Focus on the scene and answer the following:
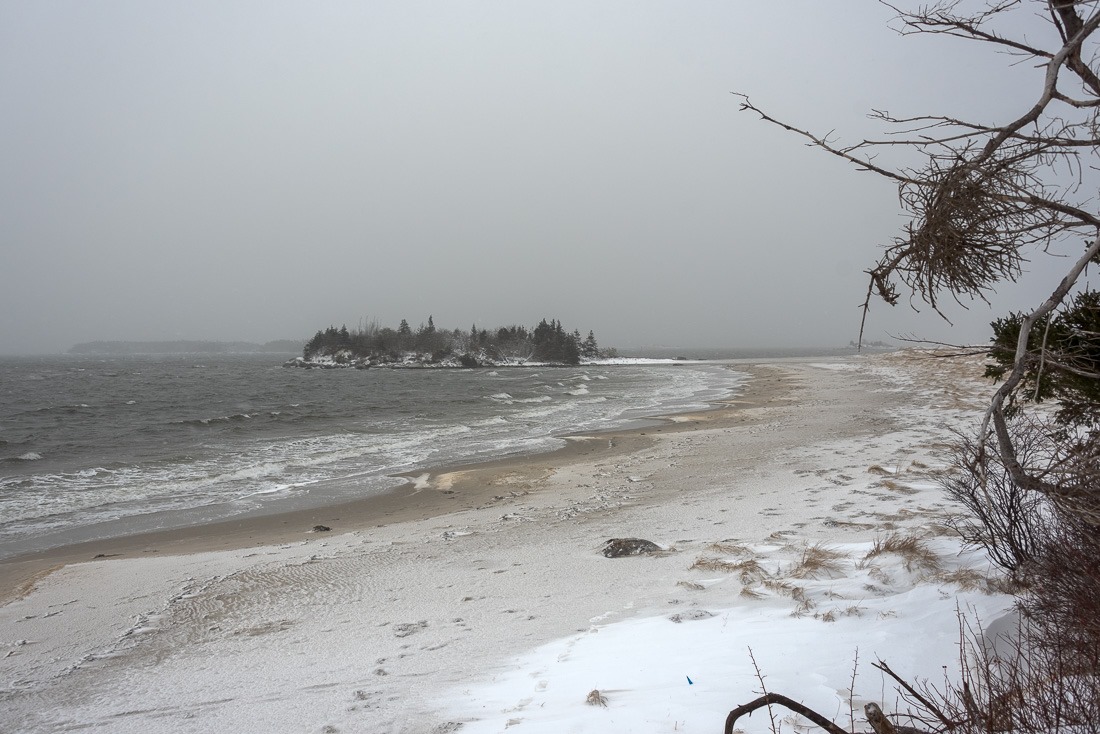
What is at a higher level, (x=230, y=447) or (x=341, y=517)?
(x=341, y=517)

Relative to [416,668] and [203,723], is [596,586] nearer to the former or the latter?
[416,668]

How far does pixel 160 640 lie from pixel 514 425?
16336 mm

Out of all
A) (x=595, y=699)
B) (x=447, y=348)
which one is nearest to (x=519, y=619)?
(x=595, y=699)

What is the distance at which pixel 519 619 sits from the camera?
4.86 meters

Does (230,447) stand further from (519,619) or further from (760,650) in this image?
(760,650)

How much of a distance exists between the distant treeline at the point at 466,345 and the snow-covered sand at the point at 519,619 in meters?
98.3

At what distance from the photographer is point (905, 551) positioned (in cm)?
470

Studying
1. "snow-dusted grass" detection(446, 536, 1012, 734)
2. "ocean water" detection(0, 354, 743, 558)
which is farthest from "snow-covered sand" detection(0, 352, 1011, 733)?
"ocean water" detection(0, 354, 743, 558)

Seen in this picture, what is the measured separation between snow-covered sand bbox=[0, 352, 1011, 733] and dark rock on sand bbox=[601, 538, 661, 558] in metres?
0.19

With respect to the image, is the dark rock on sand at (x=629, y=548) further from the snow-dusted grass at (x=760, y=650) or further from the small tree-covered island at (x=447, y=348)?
the small tree-covered island at (x=447, y=348)

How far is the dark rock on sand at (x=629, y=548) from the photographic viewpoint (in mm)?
6281

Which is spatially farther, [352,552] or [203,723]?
[352,552]

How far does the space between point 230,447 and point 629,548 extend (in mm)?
15170

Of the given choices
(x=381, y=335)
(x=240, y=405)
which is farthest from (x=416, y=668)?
(x=381, y=335)
